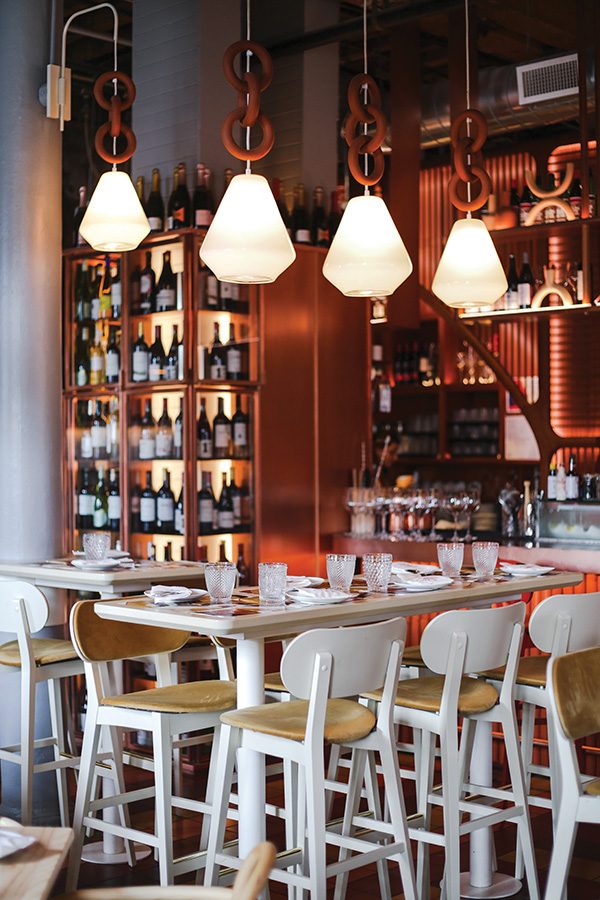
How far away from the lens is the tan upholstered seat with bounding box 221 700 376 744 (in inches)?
116

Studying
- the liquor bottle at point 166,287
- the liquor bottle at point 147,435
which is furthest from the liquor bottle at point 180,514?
the liquor bottle at point 166,287

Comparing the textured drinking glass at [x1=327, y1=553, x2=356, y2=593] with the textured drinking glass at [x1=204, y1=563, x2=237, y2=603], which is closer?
the textured drinking glass at [x1=204, y1=563, x2=237, y2=603]

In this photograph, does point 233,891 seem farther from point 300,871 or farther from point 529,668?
point 529,668

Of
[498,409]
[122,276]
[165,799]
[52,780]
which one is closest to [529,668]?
[165,799]

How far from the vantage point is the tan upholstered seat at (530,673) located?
12.0 feet

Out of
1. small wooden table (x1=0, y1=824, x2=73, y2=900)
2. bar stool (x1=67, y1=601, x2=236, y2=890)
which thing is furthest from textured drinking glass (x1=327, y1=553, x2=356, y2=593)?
small wooden table (x1=0, y1=824, x2=73, y2=900)

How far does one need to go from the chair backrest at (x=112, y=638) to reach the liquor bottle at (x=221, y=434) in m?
1.88

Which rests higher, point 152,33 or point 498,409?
point 152,33

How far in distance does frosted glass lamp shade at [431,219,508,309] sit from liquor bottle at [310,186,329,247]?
1.90 metres

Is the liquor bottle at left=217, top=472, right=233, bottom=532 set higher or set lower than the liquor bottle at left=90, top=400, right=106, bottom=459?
lower

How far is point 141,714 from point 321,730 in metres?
0.65

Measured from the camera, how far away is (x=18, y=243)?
468 cm

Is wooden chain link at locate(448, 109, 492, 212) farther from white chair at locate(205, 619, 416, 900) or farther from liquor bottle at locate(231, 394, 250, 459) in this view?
white chair at locate(205, 619, 416, 900)

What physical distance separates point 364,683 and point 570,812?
58cm
